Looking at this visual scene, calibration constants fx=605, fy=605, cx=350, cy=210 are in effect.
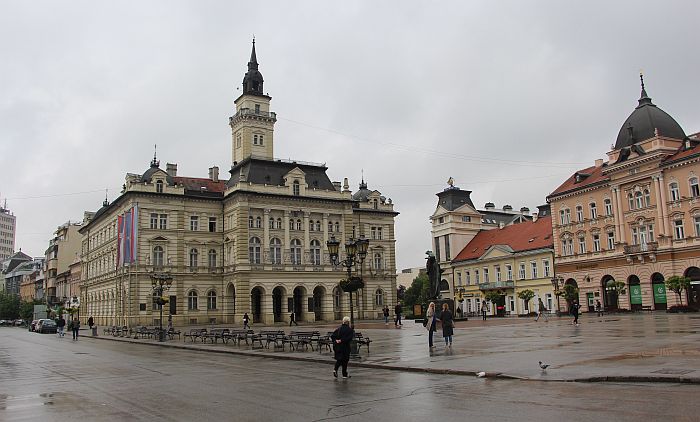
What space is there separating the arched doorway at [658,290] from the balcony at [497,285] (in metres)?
21.8

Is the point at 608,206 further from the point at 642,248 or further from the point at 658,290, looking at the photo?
the point at 658,290

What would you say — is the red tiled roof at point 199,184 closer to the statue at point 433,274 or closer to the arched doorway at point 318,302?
the arched doorway at point 318,302

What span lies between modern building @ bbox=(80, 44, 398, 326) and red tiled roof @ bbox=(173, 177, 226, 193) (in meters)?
0.13

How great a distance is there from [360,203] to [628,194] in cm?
3403

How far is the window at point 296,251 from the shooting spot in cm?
7038

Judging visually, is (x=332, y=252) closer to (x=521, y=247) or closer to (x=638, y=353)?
(x=638, y=353)

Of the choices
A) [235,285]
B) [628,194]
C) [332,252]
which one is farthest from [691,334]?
[235,285]

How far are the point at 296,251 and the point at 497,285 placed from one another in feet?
88.8

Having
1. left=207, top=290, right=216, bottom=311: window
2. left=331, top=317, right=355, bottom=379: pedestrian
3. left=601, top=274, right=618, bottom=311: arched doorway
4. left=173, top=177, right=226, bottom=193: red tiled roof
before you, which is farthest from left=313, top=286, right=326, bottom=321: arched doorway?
left=331, top=317, right=355, bottom=379: pedestrian

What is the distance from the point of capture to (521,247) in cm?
7738

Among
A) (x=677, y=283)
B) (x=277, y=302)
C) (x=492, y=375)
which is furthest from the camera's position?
(x=277, y=302)

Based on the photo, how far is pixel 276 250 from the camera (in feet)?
228

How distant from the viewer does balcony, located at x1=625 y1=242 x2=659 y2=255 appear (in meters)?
56.0

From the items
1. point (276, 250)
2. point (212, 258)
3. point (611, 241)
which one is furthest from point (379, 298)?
point (611, 241)
